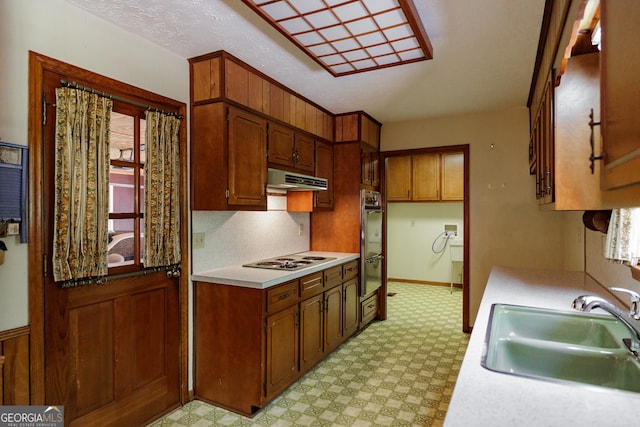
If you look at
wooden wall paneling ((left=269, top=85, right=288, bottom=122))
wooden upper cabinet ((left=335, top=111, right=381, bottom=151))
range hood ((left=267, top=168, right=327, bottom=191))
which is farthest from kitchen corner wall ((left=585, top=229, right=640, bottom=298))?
wooden wall paneling ((left=269, top=85, right=288, bottom=122))

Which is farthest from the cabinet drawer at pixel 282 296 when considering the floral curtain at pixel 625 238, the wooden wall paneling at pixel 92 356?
the floral curtain at pixel 625 238

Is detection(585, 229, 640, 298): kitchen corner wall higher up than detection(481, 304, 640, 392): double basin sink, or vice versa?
detection(585, 229, 640, 298): kitchen corner wall

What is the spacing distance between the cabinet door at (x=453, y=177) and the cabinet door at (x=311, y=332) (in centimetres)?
384

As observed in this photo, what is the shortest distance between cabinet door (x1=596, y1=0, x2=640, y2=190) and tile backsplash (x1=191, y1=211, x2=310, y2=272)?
245 cm

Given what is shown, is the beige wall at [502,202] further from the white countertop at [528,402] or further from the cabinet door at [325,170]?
the white countertop at [528,402]

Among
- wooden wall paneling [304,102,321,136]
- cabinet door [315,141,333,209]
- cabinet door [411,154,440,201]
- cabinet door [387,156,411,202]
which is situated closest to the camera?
wooden wall paneling [304,102,321,136]

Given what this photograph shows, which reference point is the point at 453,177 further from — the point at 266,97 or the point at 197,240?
the point at 197,240

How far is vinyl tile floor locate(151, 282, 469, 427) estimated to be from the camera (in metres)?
2.43

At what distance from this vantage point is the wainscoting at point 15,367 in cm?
169

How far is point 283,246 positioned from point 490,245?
2263 mm

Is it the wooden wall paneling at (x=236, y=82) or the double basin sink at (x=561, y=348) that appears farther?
the wooden wall paneling at (x=236, y=82)

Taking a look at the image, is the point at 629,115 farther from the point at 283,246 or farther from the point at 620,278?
the point at 283,246

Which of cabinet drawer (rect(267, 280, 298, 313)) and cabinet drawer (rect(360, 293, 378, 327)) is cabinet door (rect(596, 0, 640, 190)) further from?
cabinet drawer (rect(360, 293, 378, 327))
